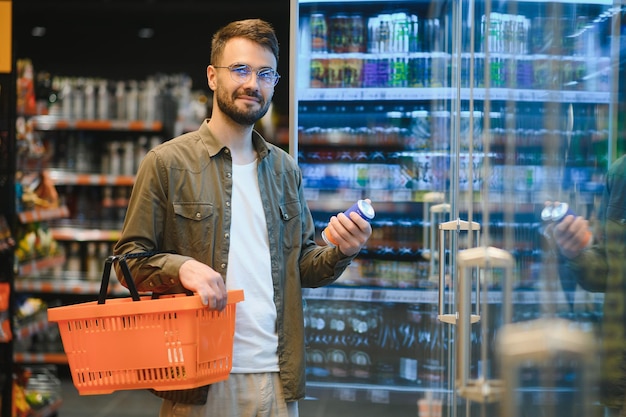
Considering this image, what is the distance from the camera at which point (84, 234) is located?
6.63 metres

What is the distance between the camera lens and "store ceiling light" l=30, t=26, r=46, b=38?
7.18 m

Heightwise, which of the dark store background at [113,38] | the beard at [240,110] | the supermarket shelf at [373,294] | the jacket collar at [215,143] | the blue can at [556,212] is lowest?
the supermarket shelf at [373,294]

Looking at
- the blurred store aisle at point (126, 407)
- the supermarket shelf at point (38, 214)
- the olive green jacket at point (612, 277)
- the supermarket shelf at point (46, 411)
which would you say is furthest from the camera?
the supermarket shelf at point (38, 214)

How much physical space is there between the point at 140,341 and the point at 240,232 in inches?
17.8

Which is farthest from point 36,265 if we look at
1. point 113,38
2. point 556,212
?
point 556,212

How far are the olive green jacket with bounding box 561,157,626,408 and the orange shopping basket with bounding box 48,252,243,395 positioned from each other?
3.60 feet

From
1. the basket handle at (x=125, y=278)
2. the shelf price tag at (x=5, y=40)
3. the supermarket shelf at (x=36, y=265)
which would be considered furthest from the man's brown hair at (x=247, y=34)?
the supermarket shelf at (x=36, y=265)

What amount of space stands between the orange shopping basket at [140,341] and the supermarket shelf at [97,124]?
15.2ft

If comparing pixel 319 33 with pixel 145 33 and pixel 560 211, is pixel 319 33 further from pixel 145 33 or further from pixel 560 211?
pixel 145 33

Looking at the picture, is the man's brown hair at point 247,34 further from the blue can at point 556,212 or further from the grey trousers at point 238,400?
the blue can at point 556,212

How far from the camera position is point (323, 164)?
13.0ft

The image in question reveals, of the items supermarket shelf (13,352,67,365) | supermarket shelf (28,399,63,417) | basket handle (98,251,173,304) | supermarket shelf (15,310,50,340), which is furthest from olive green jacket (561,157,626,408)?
supermarket shelf (13,352,67,365)

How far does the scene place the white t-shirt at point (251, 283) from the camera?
2199 millimetres

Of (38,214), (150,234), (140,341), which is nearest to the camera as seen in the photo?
(140,341)
